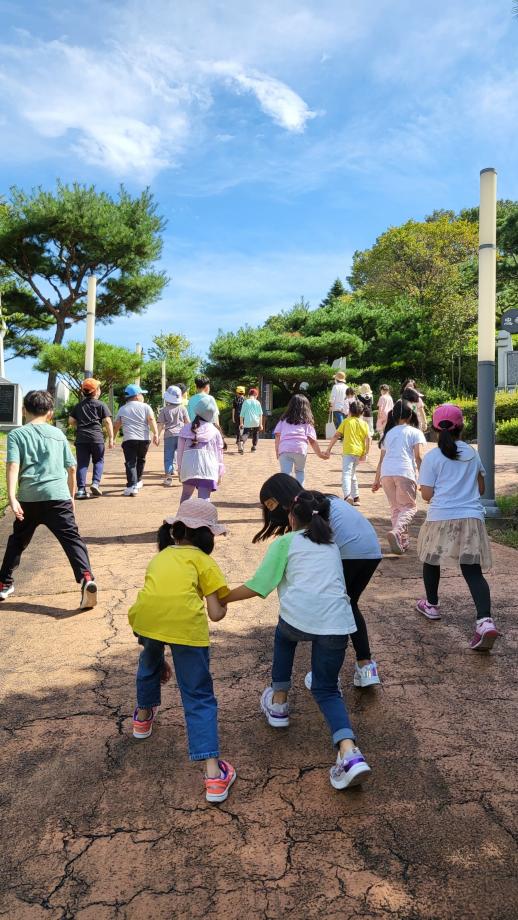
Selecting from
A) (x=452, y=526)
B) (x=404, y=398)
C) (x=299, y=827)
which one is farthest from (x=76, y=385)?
(x=299, y=827)

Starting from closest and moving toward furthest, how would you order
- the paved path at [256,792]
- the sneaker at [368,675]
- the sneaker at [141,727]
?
the paved path at [256,792] → the sneaker at [141,727] → the sneaker at [368,675]

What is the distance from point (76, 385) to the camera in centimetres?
2286

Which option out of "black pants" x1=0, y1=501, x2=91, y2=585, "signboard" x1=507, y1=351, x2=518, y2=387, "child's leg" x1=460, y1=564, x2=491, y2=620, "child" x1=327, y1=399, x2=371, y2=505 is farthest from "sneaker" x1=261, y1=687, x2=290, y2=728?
"signboard" x1=507, y1=351, x2=518, y2=387

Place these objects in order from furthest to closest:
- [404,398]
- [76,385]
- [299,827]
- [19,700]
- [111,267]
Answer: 1. [111,267]
2. [76,385]
3. [404,398]
4. [19,700]
5. [299,827]

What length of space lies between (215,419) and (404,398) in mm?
2002

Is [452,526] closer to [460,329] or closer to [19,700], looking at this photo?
[19,700]

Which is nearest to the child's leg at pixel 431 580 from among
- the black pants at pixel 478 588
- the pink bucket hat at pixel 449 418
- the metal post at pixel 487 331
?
the black pants at pixel 478 588

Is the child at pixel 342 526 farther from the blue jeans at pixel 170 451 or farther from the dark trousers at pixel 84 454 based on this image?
the blue jeans at pixel 170 451

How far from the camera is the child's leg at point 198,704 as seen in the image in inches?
96.7

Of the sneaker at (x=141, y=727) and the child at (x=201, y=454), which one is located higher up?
the child at (x=201, y=454)

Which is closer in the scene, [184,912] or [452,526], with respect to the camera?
[184,912]

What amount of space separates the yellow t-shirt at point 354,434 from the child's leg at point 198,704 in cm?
544

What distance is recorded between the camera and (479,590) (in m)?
3.87

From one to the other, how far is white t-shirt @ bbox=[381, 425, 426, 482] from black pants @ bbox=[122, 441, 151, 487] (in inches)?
163
